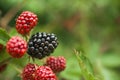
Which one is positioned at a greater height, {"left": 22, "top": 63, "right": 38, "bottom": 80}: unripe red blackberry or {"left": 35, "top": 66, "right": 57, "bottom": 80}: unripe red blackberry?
{"left": 22, "top": 63, "right": 38, "bottom": 80}: unripe red blackberry

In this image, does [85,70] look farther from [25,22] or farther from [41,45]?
[25,22]

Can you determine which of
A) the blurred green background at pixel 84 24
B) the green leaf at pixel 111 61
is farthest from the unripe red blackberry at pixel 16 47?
the green leaf at pixel 111 61

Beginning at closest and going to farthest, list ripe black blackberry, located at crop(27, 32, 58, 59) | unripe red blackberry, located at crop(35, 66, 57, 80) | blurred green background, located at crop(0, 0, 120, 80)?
unripe red blackberry, located at crop(35, 66, 57, 80) → ripe black blackberry, located at crop(27, 32, 58, 59) → blurred green background, located at crop(0, 0, 120, 80)

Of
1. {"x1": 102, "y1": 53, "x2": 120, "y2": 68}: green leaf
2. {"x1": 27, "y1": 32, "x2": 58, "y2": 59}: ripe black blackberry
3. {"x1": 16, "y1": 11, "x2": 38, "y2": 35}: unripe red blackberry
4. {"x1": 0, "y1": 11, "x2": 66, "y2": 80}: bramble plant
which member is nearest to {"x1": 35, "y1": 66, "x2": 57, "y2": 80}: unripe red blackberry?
{"x1": 0, "y1": 11, "x2": 66, "y2": 80}: bramble plant

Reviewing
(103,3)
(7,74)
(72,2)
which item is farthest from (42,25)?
(7,74)

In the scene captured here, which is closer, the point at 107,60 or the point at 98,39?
the point at 107,60

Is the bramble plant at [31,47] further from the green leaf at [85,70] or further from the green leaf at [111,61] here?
the green leaf at [111,61]

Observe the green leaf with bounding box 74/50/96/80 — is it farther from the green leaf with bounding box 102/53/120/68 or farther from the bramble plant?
the green leaf with bounding box 102/53/120/68

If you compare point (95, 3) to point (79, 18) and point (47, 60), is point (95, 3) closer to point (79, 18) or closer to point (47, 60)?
point (79, 18)
